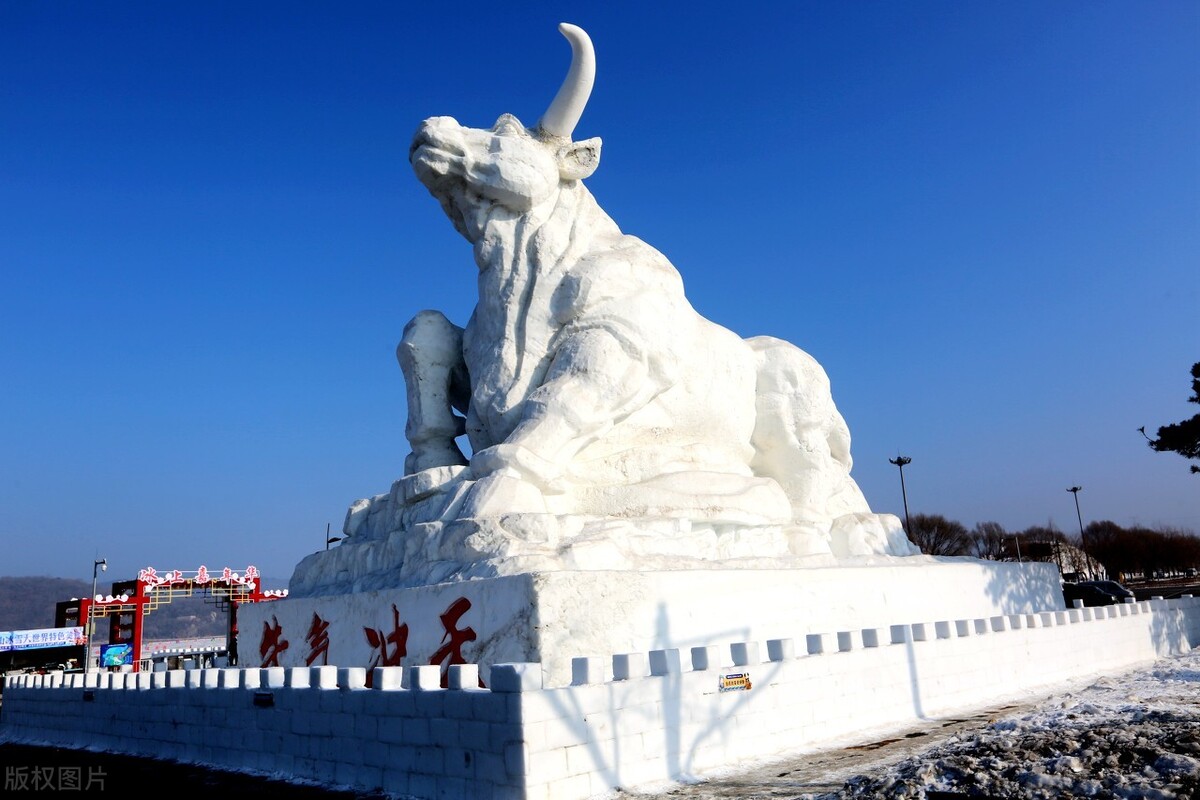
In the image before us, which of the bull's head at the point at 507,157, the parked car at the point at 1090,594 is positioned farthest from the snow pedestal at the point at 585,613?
the parked car at the point at 1090,594

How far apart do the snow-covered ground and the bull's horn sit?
6834mm

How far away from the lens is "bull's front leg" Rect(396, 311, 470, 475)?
9.98 metres

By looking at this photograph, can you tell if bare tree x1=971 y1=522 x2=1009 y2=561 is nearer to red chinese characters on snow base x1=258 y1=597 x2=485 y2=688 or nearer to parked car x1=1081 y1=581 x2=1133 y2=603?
parked car x1=1081 y1=581 x2=1133 y2=603

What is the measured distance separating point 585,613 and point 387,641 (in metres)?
1.92

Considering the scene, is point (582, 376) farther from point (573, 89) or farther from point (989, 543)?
point (989, 543)

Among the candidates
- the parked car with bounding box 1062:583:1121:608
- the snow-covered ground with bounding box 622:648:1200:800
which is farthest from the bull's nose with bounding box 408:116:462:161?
the parked car with bounding box 1062:583:1121:608

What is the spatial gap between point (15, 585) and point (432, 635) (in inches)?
6650

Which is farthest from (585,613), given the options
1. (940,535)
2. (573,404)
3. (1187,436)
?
(940,535)

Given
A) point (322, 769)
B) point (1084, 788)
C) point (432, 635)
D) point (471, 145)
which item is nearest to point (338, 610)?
point (432, 635)

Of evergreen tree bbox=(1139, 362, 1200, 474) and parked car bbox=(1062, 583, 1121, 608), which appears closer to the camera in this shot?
evergreen tree bbox=(1139, 362, 1200, 474)

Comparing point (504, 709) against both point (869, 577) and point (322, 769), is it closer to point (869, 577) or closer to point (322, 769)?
point (322, 769)

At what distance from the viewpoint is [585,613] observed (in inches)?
253

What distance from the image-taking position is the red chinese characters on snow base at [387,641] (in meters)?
6.68

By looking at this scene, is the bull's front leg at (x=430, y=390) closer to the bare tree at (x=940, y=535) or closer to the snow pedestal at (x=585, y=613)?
the snow pedestal at (x=585, y=613)
